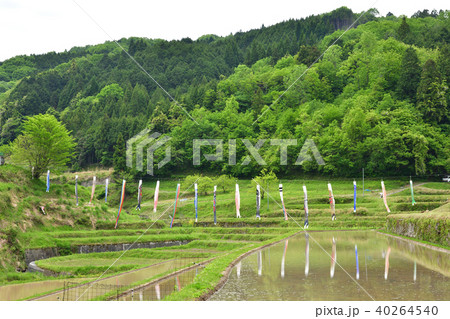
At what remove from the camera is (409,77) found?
3792 inches

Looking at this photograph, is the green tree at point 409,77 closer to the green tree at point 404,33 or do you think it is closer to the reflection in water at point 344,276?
the green tree at point 404,33

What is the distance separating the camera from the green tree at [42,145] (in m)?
55.6

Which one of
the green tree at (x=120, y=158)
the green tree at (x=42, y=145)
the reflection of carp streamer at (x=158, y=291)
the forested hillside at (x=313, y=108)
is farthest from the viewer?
the green tree at (x=120, y=158)

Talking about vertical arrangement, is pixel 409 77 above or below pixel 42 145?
above

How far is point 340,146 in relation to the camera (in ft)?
280

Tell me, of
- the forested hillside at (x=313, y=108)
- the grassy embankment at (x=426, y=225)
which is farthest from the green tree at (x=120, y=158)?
the grassy embankment at (x=426, y=225)

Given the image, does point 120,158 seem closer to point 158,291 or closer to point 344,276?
point 158,291

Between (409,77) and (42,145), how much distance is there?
72.4m

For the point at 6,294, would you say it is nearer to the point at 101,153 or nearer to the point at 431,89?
the point at 431,89

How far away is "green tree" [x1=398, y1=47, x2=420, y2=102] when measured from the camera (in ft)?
315

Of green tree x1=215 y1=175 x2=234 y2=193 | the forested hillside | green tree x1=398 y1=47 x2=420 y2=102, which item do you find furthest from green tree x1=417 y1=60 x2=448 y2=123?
green tree x1=215 y1=175 x2=234 y2=193

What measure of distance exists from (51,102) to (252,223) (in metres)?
145

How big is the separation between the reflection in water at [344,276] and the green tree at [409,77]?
6998 cm
